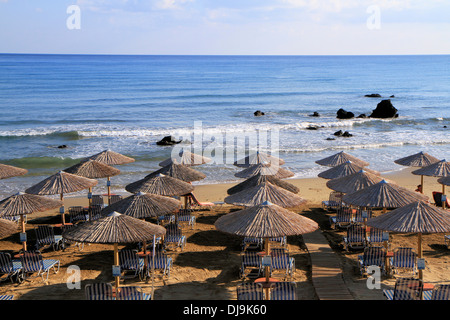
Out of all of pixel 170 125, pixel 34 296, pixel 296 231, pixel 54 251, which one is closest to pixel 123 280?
pixel 34 296

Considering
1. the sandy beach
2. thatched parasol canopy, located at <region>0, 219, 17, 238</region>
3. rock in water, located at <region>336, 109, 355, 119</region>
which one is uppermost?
rock in water, located at <region>336, 109, 355, 119</region>

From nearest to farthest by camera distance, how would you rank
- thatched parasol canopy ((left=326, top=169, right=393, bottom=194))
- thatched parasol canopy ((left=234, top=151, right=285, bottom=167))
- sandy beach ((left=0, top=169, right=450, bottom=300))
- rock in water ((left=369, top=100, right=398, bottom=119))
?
sandy beach ((left=0, top=169, right=450, bottom=300))
thatched parasol canopy ((left=326, top=169, right=393, bottom=194))
thatched parasol canopy ((left=234, top=151, right=285, bottom=167))
rock in water ((left=369, top=100, right=398, bottom=119))

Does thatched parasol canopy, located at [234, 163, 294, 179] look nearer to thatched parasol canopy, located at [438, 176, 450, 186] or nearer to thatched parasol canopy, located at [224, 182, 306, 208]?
thatched parasol canopy, located at [224, 182, 306, 208]

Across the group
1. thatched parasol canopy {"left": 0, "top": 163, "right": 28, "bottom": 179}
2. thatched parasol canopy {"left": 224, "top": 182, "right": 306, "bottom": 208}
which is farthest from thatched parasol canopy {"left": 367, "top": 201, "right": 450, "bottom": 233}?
thatched parasol canopy {"left": 0, "top": 163, "right": 28, "bottom": 179}

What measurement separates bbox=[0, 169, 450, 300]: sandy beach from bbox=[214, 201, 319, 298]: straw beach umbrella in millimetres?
1181

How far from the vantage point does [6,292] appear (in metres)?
9.19

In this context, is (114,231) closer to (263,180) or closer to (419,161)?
(263,180)

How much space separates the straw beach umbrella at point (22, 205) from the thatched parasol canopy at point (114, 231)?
7.23 feet

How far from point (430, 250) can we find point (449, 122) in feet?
108

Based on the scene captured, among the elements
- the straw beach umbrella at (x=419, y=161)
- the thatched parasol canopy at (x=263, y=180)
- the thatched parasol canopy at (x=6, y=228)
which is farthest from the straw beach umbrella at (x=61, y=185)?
the straw beach umbrella at (x=419, y=161)

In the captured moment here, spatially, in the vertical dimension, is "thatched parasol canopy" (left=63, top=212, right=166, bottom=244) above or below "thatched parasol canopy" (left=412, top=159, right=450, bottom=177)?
below

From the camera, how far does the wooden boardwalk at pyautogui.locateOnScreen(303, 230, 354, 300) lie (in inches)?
347

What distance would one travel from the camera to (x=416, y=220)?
8.81 meters
